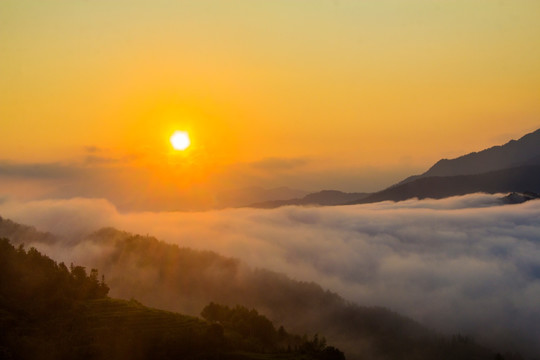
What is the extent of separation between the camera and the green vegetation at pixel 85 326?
105 m

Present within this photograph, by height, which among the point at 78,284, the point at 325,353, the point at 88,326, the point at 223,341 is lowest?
the point at 325,353

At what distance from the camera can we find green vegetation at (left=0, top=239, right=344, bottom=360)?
10519 centimetres

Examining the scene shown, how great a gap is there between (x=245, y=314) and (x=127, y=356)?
6198cm

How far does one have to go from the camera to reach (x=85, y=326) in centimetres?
11762

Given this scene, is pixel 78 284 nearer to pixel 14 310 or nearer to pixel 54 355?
pixel 14 310

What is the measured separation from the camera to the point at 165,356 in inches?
4373

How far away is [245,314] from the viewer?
165875mm

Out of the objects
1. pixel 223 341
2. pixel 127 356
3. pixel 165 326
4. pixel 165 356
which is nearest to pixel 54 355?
pixel 127 356

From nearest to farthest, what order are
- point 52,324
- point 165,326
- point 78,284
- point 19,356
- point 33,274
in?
1. point 19,356
2. point 52,324
3. point 165,326
4. point 33,274
5. point 78,284

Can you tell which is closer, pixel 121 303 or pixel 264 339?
pixel 121 303

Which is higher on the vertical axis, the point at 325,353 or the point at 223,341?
the point at 223,341

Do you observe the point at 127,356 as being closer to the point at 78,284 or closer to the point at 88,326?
the point at 88,326

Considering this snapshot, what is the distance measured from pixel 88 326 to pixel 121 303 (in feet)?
70.9

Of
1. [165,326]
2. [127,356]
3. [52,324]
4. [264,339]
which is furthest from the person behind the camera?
[264,339]
